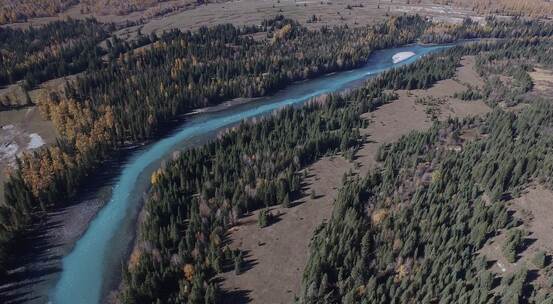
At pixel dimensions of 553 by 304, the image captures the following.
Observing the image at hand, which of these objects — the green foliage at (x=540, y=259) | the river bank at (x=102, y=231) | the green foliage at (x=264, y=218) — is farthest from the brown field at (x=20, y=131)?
the green foliage at (x=540, y=259)

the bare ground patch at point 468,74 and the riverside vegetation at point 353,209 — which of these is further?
the bare ground patch at point 468,74

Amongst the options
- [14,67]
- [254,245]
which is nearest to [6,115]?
[14,67]

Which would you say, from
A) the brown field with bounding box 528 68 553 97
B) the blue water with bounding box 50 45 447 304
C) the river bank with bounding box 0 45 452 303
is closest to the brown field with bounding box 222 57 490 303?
the blue water with bounding box 50 45 447 304

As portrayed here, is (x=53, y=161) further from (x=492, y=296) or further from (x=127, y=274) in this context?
(x=492, y=296)

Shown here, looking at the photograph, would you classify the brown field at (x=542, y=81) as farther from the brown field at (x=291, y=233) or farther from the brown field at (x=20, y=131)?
the brown field at (x=20, y=131)

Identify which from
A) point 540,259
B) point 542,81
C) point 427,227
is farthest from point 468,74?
point 540,259

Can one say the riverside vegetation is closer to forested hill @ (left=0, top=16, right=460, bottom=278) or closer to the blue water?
the blue water
